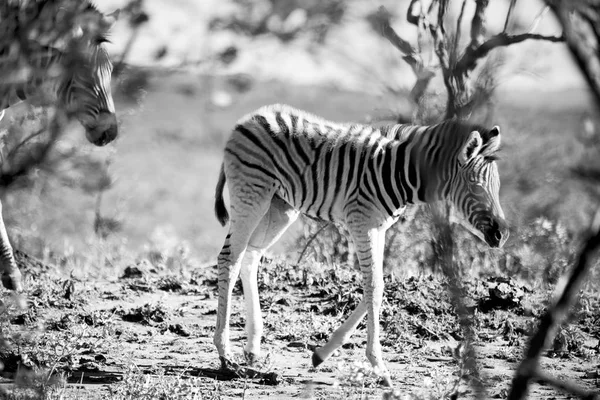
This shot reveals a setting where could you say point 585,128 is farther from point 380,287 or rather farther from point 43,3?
point 380,287

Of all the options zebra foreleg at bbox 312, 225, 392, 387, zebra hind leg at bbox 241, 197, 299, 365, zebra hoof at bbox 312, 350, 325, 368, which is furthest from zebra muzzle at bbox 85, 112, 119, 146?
zebra hoof at bbox 312, 350, 325, 368

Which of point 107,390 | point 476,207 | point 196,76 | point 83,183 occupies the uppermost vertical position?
point 476,207

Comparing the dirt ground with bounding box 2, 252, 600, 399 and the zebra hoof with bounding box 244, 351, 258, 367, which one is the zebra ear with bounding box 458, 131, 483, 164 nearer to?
the dirt ground with bounding box 2, 252, 600, 399

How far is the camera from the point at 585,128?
3.39 metres

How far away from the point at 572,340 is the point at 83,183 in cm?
480

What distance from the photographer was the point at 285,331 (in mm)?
7254

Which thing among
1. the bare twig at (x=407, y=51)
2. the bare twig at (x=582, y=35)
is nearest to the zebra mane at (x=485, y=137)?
the bare twig at (x=407, y=51)

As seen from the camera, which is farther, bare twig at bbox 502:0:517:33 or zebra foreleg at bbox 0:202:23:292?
bare twig at bbox 502:0:517:33

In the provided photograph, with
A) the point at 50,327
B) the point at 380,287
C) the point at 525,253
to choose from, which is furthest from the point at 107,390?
the point at 525,253

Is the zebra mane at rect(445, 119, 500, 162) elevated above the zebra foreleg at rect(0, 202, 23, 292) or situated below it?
above

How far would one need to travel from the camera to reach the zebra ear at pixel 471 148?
250 inches

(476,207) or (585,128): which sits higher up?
(476,207)

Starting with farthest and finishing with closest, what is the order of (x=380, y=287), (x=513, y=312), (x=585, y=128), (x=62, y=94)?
(x=513, y=312)
(x=380, y=287)
(x=62, y=94)
(x=585, y=128)

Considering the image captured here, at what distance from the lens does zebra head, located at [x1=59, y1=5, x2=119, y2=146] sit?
3348mm
